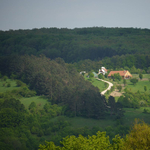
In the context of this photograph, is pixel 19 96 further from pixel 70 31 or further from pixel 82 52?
pixel 70 31

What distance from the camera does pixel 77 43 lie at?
14575 centimetres

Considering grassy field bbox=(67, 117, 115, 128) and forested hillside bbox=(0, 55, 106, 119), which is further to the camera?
forested hillside bbox=(0, 55, 106, 119)

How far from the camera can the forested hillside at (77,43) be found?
127688mm

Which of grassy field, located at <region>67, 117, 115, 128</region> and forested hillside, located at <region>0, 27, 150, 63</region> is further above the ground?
forested hillside, located at <region>0, 27, 150, 63</region>

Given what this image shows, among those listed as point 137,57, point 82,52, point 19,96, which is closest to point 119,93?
point 19,96

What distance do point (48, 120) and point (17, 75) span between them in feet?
84.1

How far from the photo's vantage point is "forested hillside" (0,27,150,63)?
12769 centimetres

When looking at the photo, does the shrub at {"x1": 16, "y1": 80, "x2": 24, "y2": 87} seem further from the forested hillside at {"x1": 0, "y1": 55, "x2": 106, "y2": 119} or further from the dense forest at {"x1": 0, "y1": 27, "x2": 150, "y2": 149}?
the forested hillside at {"x1": 0, "y1": 55, "x2": 106, "y2": 119}

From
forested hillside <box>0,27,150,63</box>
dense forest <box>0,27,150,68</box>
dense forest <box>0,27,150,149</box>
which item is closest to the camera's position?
dense forest <box>0,27,150,149</box>

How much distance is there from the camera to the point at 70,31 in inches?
7205

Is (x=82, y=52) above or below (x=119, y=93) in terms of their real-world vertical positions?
above

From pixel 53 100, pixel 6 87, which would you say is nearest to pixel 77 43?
pixel 6 87

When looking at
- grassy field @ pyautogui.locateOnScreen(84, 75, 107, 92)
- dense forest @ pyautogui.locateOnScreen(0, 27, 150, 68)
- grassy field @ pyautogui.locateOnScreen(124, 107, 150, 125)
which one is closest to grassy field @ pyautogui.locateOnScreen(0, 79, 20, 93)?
grassy field @ pyautogui.locateOnScreen(84, 75, 107, 92)

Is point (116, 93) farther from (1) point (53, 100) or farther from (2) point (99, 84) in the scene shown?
(1) point (53, 100)
